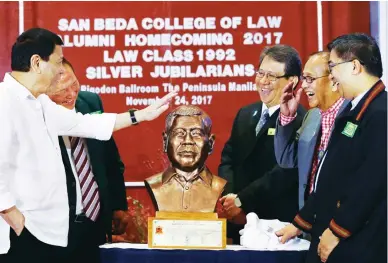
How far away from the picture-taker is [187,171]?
2980 millimetres

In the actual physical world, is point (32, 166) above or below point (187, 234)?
above

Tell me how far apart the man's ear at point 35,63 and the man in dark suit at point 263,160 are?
107cm

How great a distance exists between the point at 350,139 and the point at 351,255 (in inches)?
17.8

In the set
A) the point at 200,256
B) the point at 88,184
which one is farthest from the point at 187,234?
the point at 88,184

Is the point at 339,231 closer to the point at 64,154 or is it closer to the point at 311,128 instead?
the point at 311,128

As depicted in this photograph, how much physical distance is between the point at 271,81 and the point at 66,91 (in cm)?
103

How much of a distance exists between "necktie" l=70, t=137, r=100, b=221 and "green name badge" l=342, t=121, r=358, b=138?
48.6 inches

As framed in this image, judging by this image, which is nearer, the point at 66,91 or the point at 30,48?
the point at 30,48

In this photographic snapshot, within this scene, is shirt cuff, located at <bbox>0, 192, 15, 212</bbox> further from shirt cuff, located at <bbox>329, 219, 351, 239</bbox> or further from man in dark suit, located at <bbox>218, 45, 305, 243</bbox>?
shirt cuff, located at <bbox>329, 219, 351, 239</bbox>

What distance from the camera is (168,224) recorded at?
8.96 feet

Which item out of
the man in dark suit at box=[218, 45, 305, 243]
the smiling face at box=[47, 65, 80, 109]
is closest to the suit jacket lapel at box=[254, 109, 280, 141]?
the man in dark suit at box=[218, 45, 305, 243]

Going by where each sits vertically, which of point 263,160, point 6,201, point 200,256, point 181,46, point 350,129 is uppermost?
point 181,46

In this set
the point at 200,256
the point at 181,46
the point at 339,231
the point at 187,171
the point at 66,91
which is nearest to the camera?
the point at 339,231

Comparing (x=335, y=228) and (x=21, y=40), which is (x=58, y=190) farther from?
(x=335, y=228)
